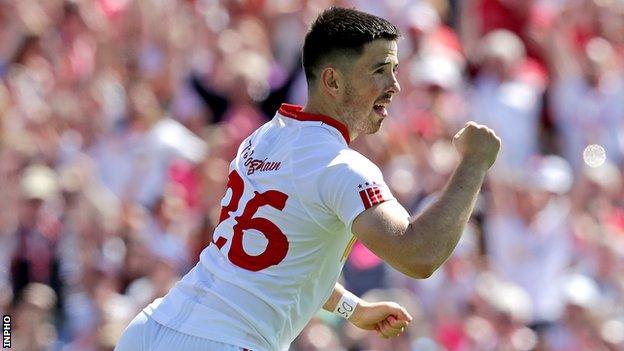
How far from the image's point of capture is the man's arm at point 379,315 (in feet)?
19.5

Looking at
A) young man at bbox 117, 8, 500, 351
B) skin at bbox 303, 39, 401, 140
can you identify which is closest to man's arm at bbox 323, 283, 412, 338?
young man at bbox 117, 8, 500, 351

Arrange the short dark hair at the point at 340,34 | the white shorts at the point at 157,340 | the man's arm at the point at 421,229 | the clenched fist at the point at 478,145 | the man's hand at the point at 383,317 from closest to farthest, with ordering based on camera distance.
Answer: the man's arm at the point at 421,229, the clenched fist at the point at 478,145, the white shorts at the point at 157,340, the short dark hair at the point at 340,34, the man's hand at the point at 383,317

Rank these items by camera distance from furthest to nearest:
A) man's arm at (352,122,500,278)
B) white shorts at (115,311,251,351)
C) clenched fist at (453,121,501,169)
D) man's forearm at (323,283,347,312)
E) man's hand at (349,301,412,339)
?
man's forearm at (323,283,347,312) → man's hand at (349,301,412,339) → white shorts at (115,311,251,351) → clenched fist at (453,121,501,169) → man's arm at (352,122,500,278)

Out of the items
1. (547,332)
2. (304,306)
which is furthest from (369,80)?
(547,332)

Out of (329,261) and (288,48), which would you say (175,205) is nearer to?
(288,48)

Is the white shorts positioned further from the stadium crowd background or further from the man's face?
the stadium crowd background

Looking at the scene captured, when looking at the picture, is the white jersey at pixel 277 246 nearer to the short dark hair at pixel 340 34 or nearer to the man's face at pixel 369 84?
the man's face at pixel 369 84

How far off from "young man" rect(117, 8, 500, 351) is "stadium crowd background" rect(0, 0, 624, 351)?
4313 millimetres

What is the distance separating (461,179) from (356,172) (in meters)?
0.38

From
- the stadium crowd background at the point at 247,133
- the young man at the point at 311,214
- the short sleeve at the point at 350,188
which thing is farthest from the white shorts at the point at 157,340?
the stadium crowd background at the point at 247,133

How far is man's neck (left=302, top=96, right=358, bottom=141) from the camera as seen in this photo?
18.0ft

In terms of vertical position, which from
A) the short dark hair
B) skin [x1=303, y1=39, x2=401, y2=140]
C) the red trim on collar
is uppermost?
the short dark hair

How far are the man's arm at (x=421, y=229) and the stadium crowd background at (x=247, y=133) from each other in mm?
4902

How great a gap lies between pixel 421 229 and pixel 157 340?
1153 mm
